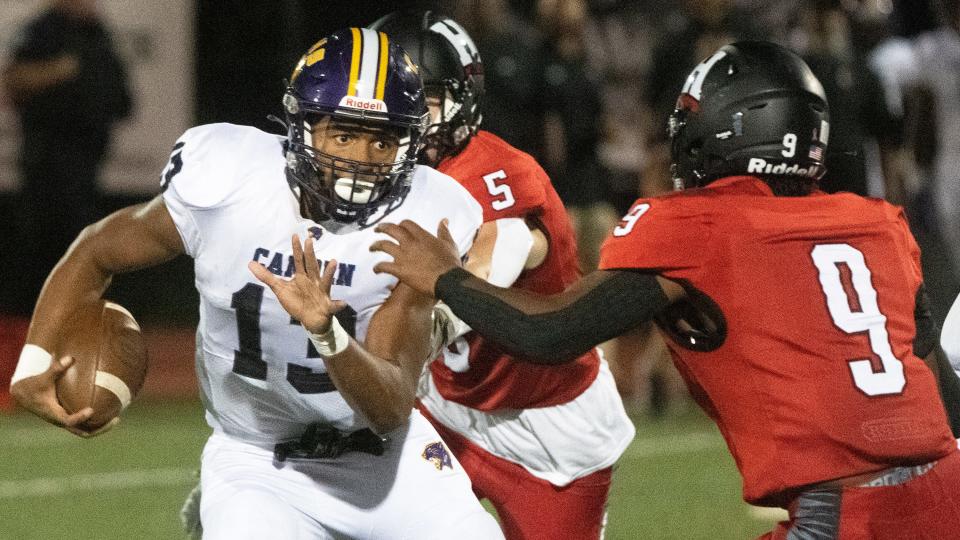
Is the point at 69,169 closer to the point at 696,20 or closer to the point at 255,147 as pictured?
the point at 696,20

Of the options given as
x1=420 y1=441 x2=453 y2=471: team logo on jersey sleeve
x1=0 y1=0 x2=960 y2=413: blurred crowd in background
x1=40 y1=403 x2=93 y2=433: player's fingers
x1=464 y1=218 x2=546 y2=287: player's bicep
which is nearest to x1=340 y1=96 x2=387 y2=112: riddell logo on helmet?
x1=464 y1=218 x2=546 y2=287: player's bicep

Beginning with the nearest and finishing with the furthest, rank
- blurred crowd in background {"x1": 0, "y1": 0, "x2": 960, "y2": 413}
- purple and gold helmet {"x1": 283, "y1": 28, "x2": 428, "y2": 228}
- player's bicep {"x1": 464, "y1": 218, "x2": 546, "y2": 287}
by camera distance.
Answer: purple and gold helmet {"x1": 283, "y1": 28, "x2": 428, "y2": 228}, player's bicep {"x1": 464, "y1": 218, "x2": 546, "y2": 287}, blurred crowd in background {"x1": 0, "y1": 0, "x2": 960, "y2": 413}

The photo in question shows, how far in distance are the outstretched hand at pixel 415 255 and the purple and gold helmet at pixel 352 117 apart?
159mm

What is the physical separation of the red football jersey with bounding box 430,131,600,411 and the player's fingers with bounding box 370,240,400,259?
82 cm

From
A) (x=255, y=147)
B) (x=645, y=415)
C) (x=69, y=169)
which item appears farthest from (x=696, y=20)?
(x=255, y=147)

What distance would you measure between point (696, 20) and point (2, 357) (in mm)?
4490

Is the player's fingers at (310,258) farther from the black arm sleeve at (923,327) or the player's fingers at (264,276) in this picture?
the black arm sleeve at (923,327)

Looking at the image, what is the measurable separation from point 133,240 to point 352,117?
1.99ft

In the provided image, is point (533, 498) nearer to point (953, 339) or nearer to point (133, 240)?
point (953, 339)

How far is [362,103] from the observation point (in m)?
3.56

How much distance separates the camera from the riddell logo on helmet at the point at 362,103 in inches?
140

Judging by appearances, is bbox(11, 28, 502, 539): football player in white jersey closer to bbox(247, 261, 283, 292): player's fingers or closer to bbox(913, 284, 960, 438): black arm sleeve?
bbox(247, 261, 283, 292): player's fingers

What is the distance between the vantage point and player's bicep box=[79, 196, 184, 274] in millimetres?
3555

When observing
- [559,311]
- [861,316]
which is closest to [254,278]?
[559,311]
